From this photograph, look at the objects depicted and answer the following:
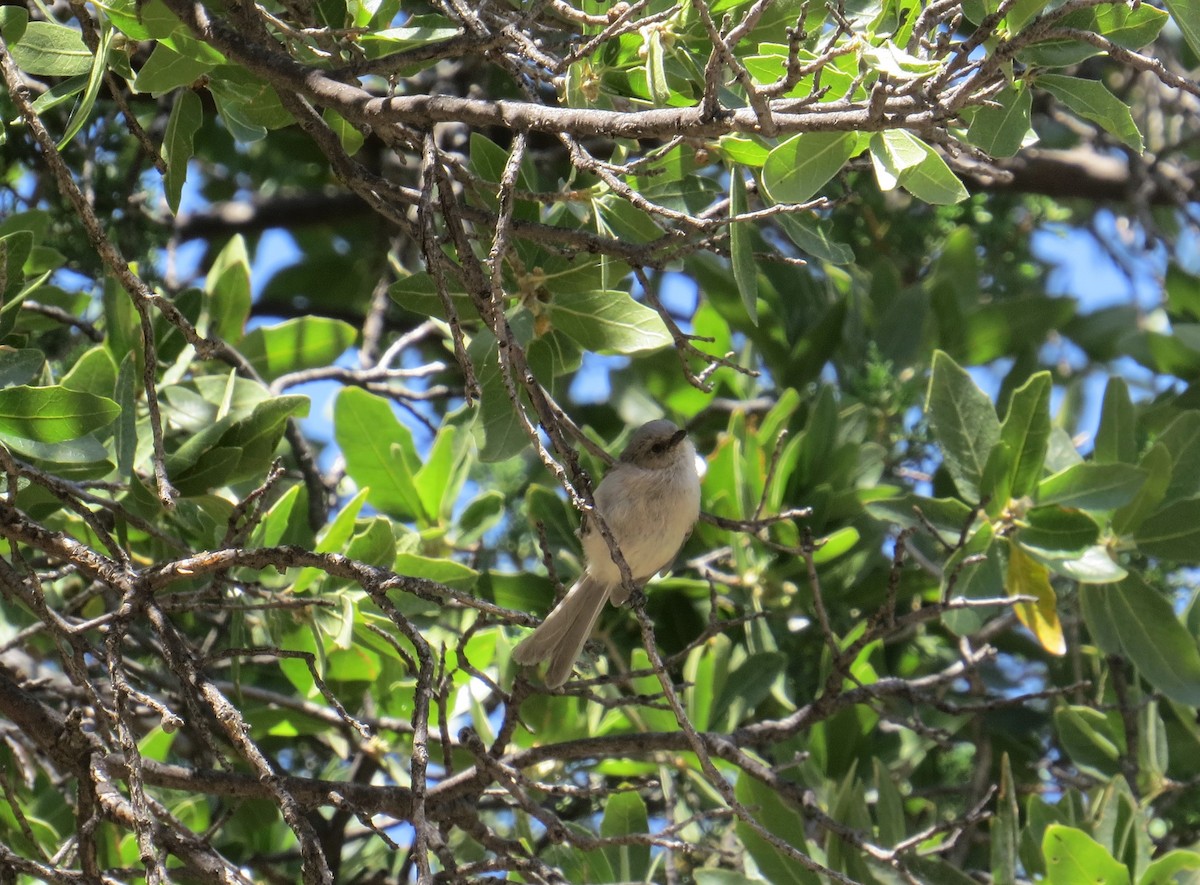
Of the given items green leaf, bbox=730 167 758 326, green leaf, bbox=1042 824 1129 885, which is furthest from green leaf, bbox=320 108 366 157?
green leaf, bbox=1042 824 1129 885

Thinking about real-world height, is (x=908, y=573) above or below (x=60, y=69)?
below

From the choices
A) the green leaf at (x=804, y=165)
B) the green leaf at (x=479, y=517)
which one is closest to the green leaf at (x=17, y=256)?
the green leaf at (x=479, y=517)

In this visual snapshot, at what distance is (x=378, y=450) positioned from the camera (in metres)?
3.63

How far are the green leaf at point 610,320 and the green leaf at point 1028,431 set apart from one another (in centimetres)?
108

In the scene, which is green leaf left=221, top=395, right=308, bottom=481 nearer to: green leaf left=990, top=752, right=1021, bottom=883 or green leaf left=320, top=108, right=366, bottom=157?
green leaf left=320, top=108, right=366, bottom=157

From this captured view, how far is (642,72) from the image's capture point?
248 centimetres

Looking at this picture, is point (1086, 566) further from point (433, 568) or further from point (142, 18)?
point (142, 18)

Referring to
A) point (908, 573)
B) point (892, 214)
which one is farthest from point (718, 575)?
point (892, 214)

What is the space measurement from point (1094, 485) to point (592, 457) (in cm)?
146

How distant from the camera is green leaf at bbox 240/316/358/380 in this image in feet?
12.3

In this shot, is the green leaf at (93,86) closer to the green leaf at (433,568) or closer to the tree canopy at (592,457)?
the tree canopy at (592,457)

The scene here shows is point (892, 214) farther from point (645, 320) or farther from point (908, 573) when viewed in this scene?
point (645, 320)

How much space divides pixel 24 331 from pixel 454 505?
139 centimetres

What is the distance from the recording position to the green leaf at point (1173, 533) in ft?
11.1
